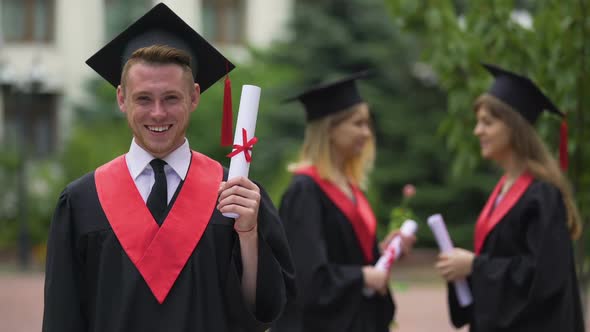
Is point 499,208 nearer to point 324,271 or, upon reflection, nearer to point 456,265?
point 456,265

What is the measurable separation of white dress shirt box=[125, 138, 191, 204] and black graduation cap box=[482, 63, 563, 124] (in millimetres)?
2206

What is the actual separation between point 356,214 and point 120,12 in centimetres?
2093

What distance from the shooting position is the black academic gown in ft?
8.85

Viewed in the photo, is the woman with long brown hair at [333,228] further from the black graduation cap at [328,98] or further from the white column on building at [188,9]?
the white column on building at [188,9]

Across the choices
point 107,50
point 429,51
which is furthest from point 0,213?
point 107,50

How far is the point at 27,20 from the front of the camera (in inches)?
980

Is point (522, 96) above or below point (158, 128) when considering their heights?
above

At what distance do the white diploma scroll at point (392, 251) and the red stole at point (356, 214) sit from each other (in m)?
0.10

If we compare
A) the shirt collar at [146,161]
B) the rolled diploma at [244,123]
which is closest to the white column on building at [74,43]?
the shirt collar at [146,161]

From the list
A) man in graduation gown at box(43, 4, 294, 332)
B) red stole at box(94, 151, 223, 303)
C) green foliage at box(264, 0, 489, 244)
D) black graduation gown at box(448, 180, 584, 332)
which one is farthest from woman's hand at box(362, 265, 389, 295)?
green foliage at box(264, 0, 489, 244)

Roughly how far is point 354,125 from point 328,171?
0.32 metres

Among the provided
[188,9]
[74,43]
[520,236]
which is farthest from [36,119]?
[520,236]

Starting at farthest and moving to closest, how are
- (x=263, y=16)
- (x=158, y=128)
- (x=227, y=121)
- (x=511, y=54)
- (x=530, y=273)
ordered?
1. (x=263, y=16)
2. (x=511, y=54)
3. (x=530, y=273)
4. (x=227, y=121)
5. (x=158, y=128)

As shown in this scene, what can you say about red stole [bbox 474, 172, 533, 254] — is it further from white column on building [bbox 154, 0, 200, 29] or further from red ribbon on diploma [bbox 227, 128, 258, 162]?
white column on building [bbox 154, 0, 200, 29]
